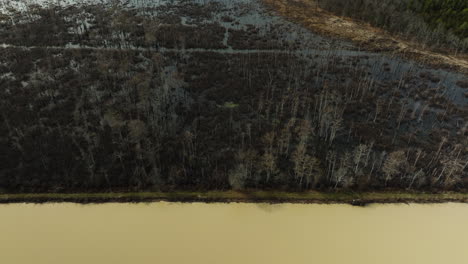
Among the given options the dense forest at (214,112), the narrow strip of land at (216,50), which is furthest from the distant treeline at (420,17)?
the narrow strip of land at (216,50)

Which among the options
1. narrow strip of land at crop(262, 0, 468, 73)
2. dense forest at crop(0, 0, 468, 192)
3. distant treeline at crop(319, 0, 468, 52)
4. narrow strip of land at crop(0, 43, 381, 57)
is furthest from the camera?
distant treeline at crop(319, 0, 468, 52)

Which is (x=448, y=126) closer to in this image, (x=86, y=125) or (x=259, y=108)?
(x=259, y=108)

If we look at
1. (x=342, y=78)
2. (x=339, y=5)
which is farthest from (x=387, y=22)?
(x=342, y=78)

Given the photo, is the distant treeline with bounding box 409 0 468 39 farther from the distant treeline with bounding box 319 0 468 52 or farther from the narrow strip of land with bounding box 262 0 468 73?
the narrow strip of land with bounding box 262 0 468 73

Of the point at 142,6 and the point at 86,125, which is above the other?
the point at 142,6

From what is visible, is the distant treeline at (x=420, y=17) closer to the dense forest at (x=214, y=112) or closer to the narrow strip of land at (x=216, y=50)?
the dense forest at (x=214, y=112)

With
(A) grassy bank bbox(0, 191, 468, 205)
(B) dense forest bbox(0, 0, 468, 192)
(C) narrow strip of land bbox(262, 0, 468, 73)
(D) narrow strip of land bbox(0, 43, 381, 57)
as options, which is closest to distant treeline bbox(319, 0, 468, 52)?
(C) narrow strip of land bbox(262, 0, 468, 73)
